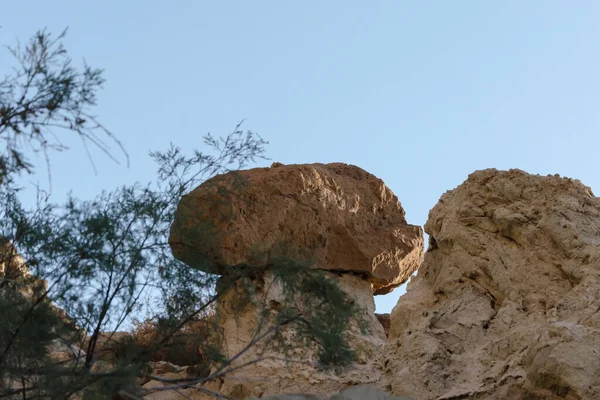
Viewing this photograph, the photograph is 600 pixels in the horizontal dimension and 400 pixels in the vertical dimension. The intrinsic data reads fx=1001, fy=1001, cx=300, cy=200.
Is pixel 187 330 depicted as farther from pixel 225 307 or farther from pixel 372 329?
pixel 372 329

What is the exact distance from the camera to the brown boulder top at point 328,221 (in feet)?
37.8

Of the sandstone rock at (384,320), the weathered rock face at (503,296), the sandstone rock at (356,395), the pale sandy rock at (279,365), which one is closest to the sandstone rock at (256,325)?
the pale sandy rock at (279,365)

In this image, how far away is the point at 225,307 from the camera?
35.6ft

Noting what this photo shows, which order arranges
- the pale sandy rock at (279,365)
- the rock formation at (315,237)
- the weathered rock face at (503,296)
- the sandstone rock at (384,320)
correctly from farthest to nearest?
1. the sandstone rock at (384,320)
2. the rock formation at (315,237)
3. the pale sandy rock at (279,365)
4. the weathered rock face at (503,296)

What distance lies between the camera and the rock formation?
10055 millimetres

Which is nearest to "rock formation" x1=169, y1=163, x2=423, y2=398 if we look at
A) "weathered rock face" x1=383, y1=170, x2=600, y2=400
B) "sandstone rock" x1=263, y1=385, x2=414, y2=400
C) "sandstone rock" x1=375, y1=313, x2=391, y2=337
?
"sandstone rock" x1=263, y1=385, x2=414, y2=400

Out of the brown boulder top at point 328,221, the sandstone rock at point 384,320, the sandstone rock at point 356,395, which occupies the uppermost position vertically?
the brown boulder top at point 328,221

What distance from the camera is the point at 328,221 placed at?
39.7 ft

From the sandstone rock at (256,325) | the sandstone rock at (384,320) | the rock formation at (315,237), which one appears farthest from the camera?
the sandstone rock at (384,320)

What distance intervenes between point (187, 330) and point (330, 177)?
12.4ft

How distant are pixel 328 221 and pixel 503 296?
128 inches

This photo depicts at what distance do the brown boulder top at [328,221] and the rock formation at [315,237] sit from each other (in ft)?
0.04

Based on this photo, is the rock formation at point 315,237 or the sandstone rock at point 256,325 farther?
the sandstone rock at point 256,325

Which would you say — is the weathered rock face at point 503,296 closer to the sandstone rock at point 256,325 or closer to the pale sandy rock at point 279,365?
the pale sandy rock at point 279,365
